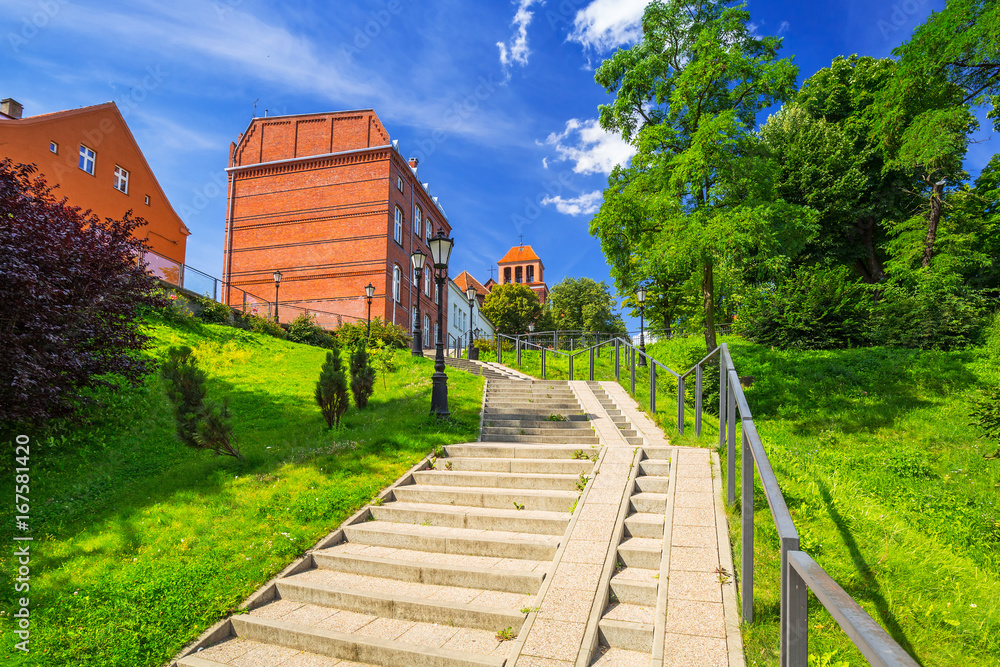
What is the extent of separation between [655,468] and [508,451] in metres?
2.29

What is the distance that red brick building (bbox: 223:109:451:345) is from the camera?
2908cm

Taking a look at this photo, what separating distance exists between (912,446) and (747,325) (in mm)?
8886

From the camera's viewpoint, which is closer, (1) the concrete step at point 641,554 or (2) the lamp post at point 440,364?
(1) the concrete step at point 641,554

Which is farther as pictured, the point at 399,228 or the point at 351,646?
the point at 399,228

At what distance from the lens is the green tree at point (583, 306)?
2069 inches

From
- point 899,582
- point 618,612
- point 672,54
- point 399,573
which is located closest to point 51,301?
point 399,573

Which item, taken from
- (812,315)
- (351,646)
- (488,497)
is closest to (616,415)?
(488,497)

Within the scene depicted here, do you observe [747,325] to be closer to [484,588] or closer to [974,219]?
[974,219]

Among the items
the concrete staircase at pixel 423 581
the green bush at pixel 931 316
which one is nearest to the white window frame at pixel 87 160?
the concrete staircase at pixel 423 581

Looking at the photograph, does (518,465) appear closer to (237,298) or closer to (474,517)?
(474,517)

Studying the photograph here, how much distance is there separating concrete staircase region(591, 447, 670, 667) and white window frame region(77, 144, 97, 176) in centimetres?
2495

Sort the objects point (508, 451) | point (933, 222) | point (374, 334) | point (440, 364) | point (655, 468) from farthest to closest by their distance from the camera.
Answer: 1. point (374, 334)
2. point (933, 222)
3. point (440, 364)
4. point (508, 451)
5. point (655, 468)

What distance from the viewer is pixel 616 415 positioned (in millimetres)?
9734

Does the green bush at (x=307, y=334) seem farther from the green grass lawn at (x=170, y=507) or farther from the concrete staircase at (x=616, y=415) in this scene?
the concrete staircase at (x=616, y=415)
